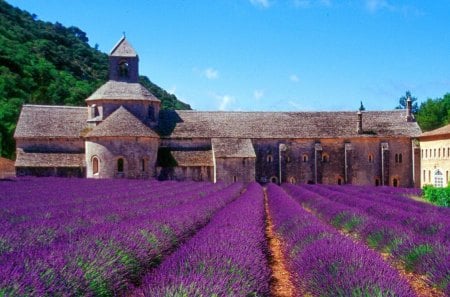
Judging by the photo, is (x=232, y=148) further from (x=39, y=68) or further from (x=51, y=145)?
(x=39, y=68)

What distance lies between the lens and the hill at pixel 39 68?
57.1 m

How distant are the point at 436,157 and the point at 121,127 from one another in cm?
2246

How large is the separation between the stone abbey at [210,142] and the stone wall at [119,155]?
0.23 feet

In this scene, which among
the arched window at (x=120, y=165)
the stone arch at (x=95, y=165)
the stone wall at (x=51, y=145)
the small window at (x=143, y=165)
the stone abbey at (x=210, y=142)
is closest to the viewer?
the arched window at (x=120, y=165)

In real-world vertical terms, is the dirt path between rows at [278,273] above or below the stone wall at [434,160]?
below

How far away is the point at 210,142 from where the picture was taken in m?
41.9

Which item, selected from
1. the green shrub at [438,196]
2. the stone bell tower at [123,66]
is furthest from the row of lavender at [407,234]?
the stone bell tower at [123,66]

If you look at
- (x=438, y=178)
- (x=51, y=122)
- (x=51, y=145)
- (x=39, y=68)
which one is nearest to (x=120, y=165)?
(x=51, y=145)

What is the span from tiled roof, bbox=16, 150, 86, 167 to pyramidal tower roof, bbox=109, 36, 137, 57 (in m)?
9.00

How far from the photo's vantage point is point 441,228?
11.3 metres

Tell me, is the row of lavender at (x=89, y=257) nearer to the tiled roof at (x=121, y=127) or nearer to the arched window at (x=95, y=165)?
the tiled roof at (x=121, y=127)

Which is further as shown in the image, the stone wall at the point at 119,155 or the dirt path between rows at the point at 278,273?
the stone wall at the point at 119,155

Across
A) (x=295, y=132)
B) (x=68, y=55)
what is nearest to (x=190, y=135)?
(x=295, y=132)

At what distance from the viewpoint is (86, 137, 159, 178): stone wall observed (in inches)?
1471
